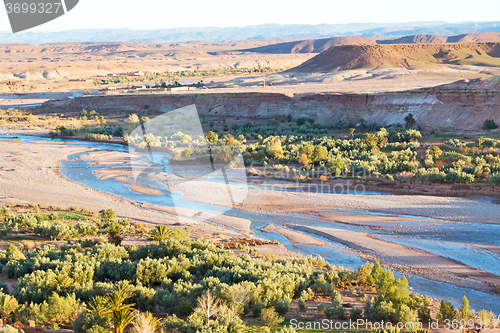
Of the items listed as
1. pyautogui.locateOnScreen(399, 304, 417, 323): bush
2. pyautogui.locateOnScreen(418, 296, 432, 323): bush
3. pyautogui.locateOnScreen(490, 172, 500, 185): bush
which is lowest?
pyautogui.locateOnScreen(490, 172, 500, 185): bush

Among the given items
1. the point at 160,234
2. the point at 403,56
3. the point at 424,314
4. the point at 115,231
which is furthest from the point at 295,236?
the point at 403,56

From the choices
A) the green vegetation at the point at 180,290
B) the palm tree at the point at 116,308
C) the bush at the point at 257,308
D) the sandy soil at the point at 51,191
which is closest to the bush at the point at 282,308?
the green vegetation at the point at 180,290

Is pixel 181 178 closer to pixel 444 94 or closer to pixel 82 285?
pixel 82 285

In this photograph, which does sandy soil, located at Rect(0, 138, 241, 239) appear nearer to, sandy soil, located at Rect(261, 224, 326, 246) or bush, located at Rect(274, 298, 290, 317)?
sandy soil, located at Rect(261, 224, 326, 246)

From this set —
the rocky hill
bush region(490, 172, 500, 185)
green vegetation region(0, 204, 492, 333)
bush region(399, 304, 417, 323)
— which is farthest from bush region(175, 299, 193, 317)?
the rocky hill

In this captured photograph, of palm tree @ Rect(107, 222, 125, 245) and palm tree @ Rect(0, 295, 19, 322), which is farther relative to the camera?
palm tree @ Rect(107, 222, 125, 245)

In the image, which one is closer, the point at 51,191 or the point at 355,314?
the point at 355,314

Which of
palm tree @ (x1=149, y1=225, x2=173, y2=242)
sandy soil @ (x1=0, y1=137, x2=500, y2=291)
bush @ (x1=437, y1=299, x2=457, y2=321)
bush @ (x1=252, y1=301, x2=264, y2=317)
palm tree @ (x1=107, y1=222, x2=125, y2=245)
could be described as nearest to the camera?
bush @ (x1=437, y1=299, x2=457, y2=321)

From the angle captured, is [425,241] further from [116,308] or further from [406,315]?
[116,308]

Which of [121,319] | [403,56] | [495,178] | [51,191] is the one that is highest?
[403,56]
